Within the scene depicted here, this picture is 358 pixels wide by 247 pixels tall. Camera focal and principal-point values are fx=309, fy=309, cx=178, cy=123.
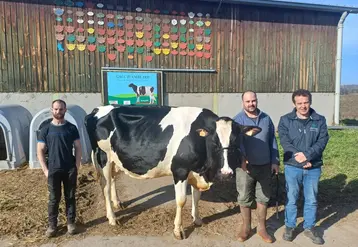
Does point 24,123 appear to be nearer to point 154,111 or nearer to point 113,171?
point 113,171

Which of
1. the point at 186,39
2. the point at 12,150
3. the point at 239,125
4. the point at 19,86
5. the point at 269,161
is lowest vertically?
the point at 12,150

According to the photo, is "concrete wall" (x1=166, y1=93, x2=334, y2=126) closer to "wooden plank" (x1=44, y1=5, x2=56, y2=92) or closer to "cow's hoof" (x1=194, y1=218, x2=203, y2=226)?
"wooden plank" (x1=44, y1=5, x2=56, y2=92)

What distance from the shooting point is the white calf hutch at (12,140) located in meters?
7.37

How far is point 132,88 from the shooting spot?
11.0 meters

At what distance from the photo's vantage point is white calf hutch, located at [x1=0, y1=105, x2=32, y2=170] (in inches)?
290

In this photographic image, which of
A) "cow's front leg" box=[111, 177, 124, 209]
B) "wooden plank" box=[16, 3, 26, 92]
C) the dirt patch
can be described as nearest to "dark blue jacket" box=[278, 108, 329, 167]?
the dirt patch

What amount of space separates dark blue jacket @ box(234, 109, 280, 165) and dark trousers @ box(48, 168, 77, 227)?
7.66 ft

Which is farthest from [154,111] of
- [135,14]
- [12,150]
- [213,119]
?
[135,14]

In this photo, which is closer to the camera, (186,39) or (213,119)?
(213,119)

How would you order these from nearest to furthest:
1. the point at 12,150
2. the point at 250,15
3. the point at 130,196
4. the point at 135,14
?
the point at 130,196 → the point at 12,150 → the point at 135,14 → the point at 250,15

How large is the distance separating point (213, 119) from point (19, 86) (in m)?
8.26

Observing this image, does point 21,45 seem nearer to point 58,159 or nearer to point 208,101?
point 208,101

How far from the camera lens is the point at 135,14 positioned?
10.9 m

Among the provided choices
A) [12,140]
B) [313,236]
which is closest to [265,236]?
[313,236]
